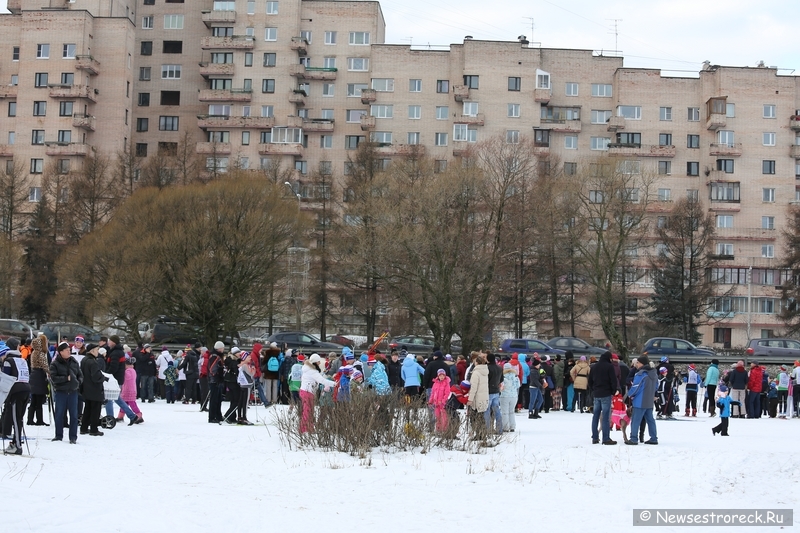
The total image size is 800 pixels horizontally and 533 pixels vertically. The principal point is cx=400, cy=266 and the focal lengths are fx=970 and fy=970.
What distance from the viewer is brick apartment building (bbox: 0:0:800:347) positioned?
78.5 metres

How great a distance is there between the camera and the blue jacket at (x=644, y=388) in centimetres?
1802

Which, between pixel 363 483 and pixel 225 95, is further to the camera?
pixel 225 95

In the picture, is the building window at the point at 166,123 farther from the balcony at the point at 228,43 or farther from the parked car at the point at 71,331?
the parked car at the point at 71,331

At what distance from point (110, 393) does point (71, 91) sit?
64.1m

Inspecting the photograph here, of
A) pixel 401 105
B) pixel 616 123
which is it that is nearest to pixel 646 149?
pixel 616 123

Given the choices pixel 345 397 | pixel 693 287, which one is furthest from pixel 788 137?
pixel 345 397

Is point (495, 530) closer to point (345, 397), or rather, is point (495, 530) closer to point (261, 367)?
point (345, 397)

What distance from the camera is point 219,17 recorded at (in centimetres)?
8019

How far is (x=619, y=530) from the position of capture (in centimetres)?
1196

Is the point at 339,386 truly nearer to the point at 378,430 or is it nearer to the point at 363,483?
the point at 378,430

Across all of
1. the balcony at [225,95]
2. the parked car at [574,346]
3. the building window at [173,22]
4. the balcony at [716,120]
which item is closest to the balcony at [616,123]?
the balcony at [716,120]

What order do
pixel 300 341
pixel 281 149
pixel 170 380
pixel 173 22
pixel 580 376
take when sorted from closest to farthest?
pixel 580 376
pixel 170 380
pixel 300 341
pixel 281 149
pixel 173 22

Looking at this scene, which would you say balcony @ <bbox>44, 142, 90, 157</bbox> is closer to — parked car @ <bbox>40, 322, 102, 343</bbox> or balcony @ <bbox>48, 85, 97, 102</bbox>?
balcony @ <bbox>48, 85, 97, 102</bbox>

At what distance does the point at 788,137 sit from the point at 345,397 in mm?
70621
